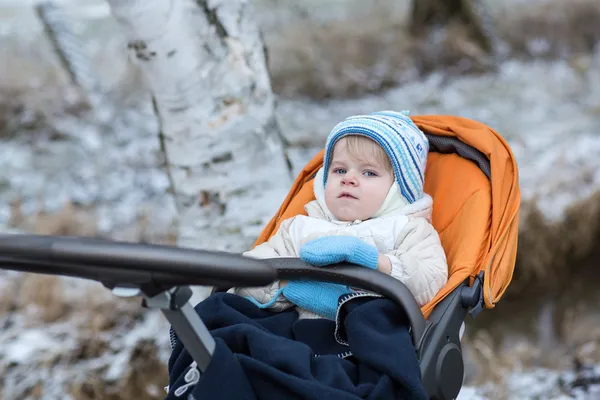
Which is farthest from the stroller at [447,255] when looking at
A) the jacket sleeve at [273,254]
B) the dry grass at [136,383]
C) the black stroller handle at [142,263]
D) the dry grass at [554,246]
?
the dry grass at [554,246]

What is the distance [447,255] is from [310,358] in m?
0.79

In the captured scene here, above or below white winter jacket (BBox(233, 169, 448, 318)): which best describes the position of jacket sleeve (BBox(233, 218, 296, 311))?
below

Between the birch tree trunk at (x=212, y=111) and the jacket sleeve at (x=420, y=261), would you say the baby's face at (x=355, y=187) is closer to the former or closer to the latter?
the jacket sleeve at (x=420, y=261)

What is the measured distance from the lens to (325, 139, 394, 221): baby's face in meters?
2.15

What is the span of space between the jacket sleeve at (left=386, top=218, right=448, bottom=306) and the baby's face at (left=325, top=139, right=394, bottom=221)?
0.15m

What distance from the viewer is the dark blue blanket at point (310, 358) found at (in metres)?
1.45

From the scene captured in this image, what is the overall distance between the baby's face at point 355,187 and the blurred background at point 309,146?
61 centimetres

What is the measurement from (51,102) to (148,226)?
2322 mm

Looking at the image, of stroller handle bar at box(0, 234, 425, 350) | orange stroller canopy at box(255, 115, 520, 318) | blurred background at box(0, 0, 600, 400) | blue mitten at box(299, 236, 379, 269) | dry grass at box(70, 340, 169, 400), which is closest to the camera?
stroller handle bar at box(0, 234, 425, 350)

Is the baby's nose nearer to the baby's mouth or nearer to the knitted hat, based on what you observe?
the baby's mouth

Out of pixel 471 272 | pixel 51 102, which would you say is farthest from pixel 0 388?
pixel 51 102

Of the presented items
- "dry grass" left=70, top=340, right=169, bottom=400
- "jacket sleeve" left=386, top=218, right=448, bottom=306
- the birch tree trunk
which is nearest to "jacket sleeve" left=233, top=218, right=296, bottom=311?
"jacket sleeve" left=386, top=218, right=448, bottom=306

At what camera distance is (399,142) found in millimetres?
2174

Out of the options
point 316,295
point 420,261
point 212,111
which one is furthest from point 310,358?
point 212,111
